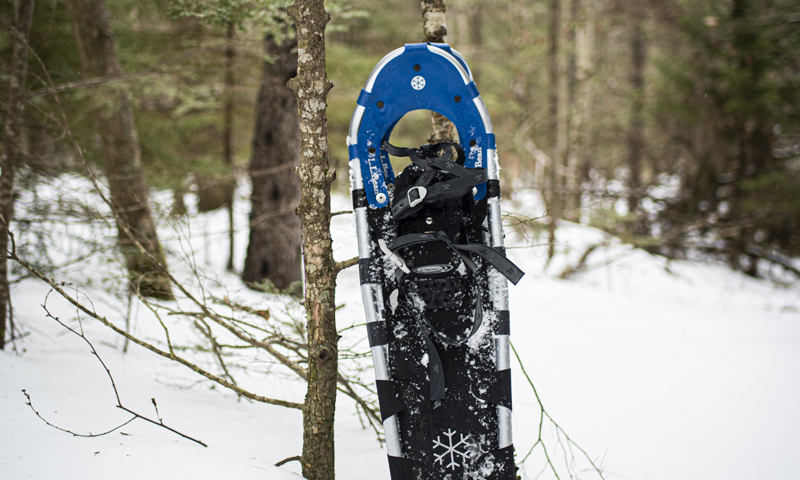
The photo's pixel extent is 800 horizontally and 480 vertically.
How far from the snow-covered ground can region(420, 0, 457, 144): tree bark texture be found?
884 millimetres

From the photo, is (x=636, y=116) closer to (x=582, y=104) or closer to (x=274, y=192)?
(x=582, y=104)

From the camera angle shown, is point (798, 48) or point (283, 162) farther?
point (798, 48)

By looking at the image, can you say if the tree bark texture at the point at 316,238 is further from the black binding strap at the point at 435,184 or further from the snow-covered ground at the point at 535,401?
the black binding strap at the point at 435,184

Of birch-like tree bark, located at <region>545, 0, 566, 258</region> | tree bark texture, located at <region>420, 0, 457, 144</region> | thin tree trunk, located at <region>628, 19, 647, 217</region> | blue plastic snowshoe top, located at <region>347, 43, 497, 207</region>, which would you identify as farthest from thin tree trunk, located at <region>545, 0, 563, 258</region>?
blue plastic snowshoe top, located at <region>347, 43, 497, 207</region>

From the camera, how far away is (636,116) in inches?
407

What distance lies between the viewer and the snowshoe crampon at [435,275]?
2020 millimetres

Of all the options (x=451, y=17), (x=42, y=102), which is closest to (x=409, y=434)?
(x=42, y=102)

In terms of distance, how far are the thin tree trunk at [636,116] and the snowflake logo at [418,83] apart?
8659mm

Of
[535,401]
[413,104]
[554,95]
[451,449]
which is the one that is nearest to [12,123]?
[413,104]

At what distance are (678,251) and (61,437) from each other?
351 inches

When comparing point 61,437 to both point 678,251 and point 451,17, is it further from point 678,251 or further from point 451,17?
point 451,17

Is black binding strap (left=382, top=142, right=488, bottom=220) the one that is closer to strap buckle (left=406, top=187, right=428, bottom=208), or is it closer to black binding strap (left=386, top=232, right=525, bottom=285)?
strap buckle (left=406, top=187, right=428, bottom=208)

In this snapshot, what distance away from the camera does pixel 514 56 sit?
34.2 feet

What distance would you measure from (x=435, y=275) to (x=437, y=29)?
1655mm
